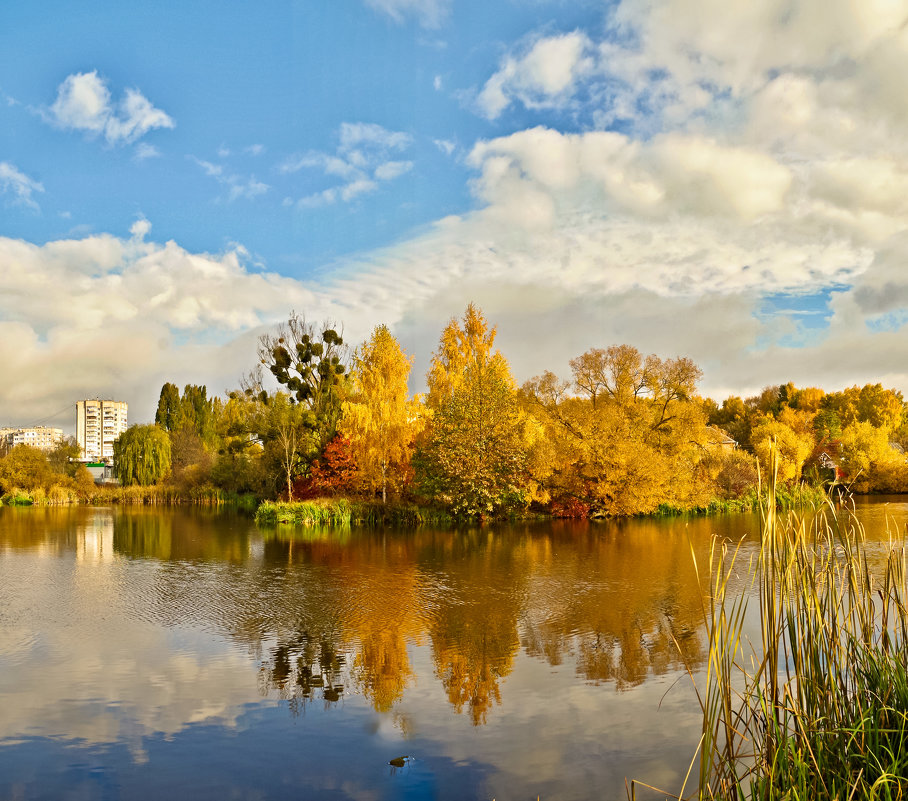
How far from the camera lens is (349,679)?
24.6ft

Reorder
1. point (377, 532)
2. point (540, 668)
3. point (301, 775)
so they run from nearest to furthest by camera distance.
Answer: point (301, 775), point (540, 668), point (377, 532)

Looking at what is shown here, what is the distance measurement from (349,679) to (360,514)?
18.9 m

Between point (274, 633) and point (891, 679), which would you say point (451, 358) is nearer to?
point (274, 633)

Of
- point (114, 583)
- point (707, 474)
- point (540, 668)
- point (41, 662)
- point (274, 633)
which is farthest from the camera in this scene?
point (707, 474)

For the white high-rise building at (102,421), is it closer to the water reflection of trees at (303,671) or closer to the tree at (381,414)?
the tree at (381,414)

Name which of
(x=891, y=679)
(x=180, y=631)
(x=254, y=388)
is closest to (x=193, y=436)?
(x=254, y=388)

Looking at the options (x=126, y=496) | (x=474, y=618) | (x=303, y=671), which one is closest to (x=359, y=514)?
(x=474, y=618)

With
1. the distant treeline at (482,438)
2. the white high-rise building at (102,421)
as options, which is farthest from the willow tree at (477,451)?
the white high-rise building at (102,421)

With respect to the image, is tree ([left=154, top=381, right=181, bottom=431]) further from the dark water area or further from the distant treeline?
the dark water area

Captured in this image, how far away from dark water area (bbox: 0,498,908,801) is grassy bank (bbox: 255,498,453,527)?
32.7ft

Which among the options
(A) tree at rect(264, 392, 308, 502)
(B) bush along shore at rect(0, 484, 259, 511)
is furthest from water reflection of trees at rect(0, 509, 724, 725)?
(B) bush along shore at rect(0, 484, 259, 511)

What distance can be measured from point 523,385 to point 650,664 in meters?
23.4

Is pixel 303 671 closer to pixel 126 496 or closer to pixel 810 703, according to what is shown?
pixel 810 703

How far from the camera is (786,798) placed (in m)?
3.39
